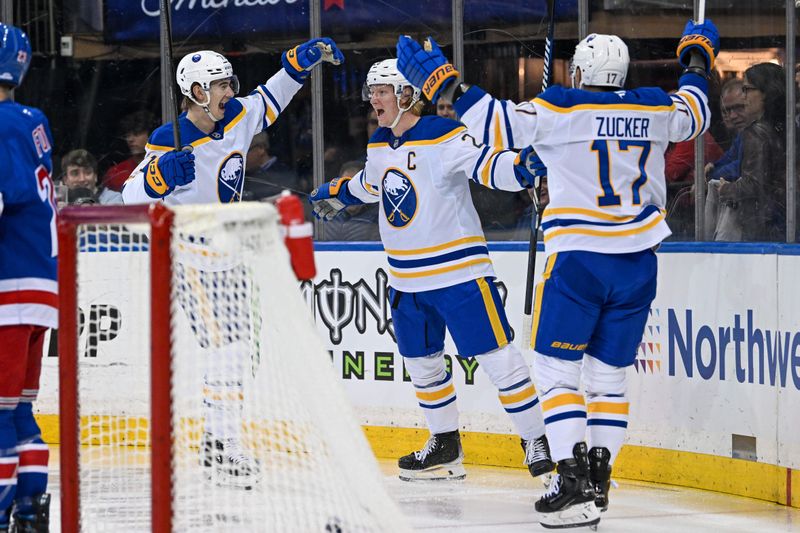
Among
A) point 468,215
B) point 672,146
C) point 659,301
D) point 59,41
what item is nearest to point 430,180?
point 468,215

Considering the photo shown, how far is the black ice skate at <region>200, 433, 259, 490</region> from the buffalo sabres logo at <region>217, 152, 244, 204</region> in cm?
89

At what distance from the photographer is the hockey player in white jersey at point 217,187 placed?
3371mm

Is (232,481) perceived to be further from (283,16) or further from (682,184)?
(283,16)

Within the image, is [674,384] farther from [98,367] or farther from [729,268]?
[98,367]

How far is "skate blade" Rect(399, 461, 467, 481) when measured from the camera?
4.94 meters

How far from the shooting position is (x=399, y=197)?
4.80m

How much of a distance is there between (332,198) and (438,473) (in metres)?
1.09

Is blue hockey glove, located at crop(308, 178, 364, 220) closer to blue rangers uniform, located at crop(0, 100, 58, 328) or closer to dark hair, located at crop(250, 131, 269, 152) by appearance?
dark hair, located at crop(250, 131, 269, 152)

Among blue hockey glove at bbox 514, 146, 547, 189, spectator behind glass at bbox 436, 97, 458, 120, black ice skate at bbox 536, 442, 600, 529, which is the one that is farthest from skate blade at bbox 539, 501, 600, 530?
spectator behind glass at bbox 436, 97, 458, 120

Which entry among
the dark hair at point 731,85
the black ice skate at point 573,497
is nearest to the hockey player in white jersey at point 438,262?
the black ice skate at point 573,497

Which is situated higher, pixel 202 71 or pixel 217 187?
pixel 202 71

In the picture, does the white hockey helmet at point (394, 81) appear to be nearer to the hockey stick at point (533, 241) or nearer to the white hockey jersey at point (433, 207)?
the white hockey jersey at point (433, 207)

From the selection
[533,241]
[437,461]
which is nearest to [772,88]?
[533,241]

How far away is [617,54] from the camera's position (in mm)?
4082
